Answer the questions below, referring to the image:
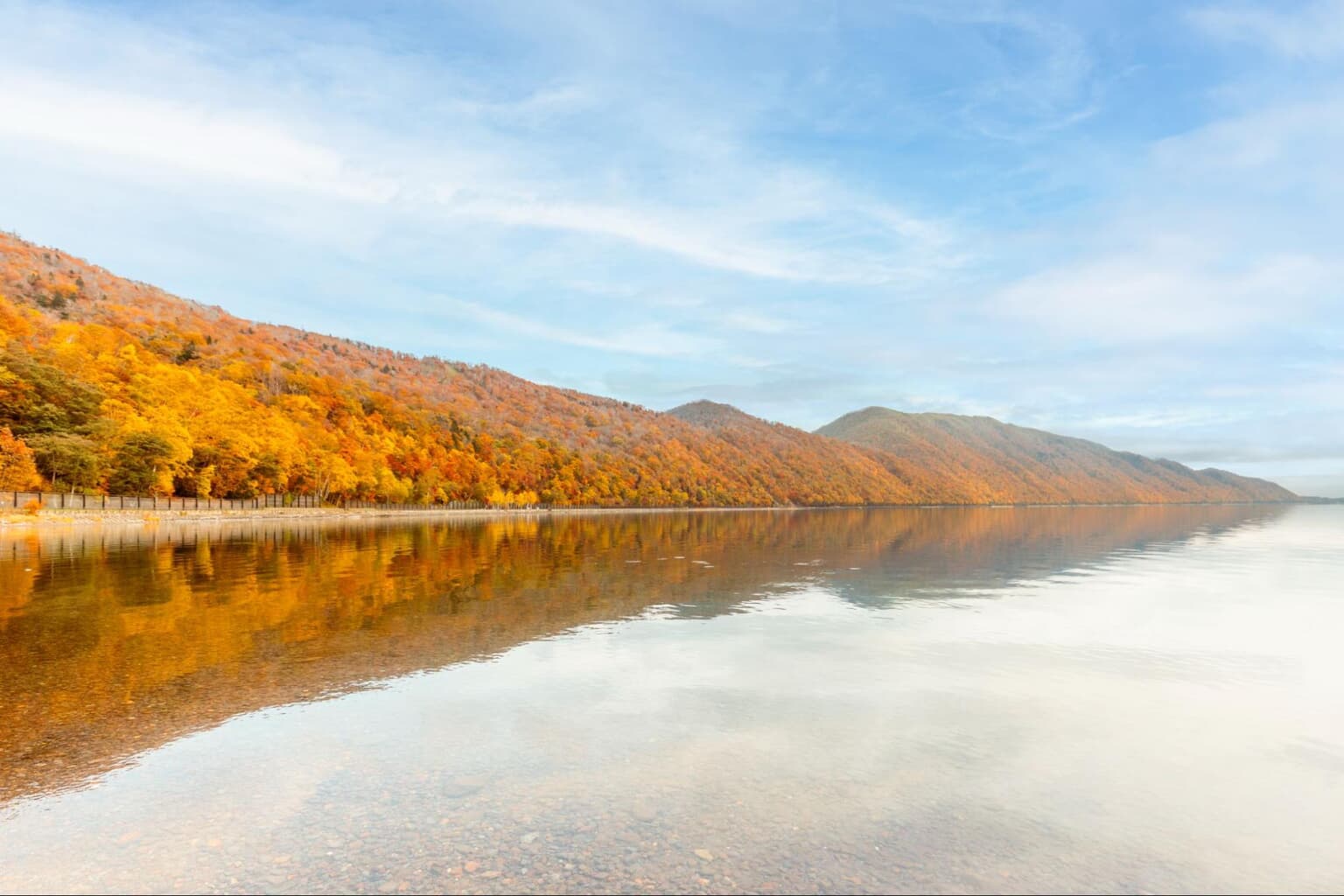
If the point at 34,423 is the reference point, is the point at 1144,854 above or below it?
below

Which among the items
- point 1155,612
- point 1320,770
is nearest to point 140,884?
point 1320,770

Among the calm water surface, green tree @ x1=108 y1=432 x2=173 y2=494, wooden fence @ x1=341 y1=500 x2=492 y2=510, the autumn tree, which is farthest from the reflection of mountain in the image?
wooden fence @ x1=341 y1=500 x2=492 y2=510

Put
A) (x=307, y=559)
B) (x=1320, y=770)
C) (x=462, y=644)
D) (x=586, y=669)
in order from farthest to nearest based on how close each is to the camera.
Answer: (x=307, y=559), (x=462, y=644), (x=586, y=669), (x=1320, y=770)

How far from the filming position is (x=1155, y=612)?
29188 millimetres

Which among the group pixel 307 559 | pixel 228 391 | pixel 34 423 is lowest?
pixel 307 559

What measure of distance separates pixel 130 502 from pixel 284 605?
81.6 meters

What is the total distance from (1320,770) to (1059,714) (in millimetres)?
3896

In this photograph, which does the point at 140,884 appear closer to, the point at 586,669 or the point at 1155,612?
the point at 586,669

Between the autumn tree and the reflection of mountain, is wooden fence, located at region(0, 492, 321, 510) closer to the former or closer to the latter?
the autumn tree

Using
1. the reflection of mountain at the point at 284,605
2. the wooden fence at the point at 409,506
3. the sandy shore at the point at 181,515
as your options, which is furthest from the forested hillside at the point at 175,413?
the reflection of mountain at the point at 284,605

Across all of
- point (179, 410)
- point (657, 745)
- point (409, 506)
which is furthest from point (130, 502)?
point (657, 745)

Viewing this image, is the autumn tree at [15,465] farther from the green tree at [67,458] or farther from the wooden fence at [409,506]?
the wooden fence at [409,506]

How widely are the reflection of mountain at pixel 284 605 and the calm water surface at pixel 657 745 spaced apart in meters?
0.16

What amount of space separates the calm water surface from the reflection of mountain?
0.52 feet
